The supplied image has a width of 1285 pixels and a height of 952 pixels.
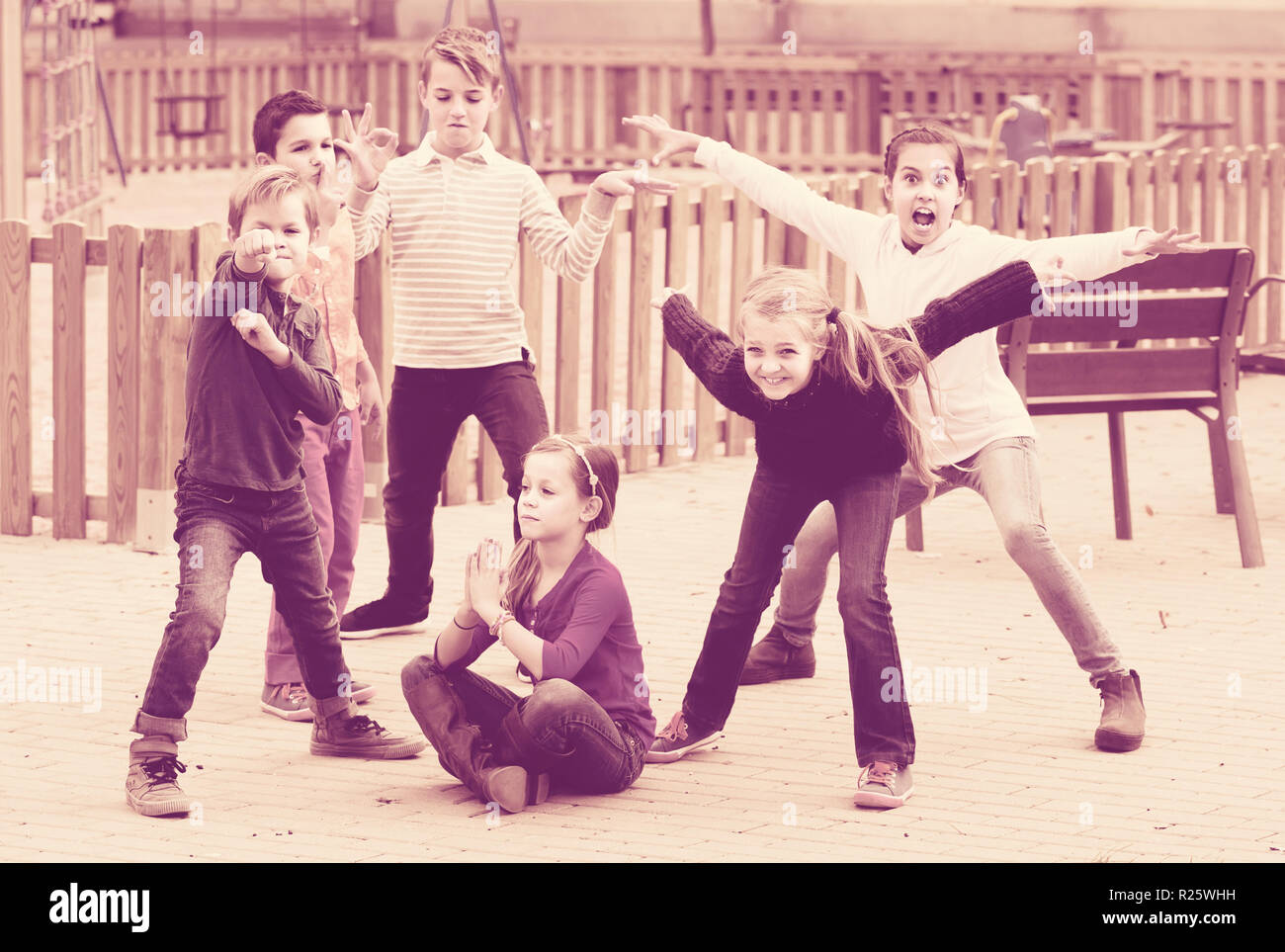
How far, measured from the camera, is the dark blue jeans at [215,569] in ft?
15.8

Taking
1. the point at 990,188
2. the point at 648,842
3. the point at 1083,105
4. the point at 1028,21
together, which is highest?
the point at 1028,21

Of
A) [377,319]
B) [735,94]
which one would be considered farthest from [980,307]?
[735,94]

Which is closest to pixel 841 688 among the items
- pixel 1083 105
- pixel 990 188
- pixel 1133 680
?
pixel 1133 680

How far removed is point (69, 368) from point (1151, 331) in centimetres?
398

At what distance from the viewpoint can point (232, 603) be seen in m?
7.00

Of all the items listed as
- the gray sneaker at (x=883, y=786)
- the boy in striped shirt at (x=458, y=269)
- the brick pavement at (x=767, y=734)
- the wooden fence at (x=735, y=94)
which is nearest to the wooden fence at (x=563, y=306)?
the brick pavement at (x=767, y=734)

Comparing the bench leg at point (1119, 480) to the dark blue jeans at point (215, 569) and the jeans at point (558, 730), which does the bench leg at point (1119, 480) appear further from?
the dark blue jeans at point (215, 569)

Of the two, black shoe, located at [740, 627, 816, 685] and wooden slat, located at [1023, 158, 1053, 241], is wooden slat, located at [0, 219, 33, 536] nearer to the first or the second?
black shoe, located at [740, 627, 816, 685]

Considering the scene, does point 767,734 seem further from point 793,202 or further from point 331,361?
point 331,361

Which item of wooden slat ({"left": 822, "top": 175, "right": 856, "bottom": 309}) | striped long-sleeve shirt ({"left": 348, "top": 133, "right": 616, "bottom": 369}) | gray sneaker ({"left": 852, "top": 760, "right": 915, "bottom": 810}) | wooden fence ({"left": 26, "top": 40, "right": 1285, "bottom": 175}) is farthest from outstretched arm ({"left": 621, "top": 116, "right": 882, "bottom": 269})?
wooden fence ({"left": 26, "top": 40, "right": 1285, "bottom": 175})

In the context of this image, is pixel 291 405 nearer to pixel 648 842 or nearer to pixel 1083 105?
pixel 648 842

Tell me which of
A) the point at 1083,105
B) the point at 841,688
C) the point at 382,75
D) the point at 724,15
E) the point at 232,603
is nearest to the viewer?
the point at 841,688

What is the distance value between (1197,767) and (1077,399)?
2787 millimetres

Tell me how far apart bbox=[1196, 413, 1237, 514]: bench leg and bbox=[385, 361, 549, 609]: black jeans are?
301 cm
